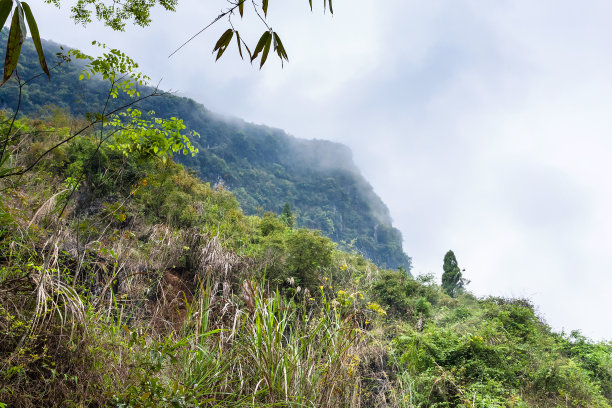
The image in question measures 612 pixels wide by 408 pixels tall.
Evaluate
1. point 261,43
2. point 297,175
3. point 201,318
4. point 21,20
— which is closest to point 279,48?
point 261,43

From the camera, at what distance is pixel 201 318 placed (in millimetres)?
2217

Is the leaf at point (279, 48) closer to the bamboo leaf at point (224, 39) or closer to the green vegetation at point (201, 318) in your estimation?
the bamboo leaf at point (224, 39)

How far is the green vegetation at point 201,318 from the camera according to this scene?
6.10ft

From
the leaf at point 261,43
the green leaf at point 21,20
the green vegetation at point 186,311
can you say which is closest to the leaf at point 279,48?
the leaf at point 261,43

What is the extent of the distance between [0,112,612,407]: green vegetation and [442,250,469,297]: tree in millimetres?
10570

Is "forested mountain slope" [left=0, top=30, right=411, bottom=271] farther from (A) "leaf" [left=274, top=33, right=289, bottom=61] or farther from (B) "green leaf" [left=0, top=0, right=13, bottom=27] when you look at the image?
(B) "green leaf" [left=0, top=0, right=13, bottom=27]

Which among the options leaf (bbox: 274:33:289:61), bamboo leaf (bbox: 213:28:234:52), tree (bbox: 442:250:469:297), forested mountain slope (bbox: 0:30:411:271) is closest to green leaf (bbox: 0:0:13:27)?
bamboo leaf (bbox: 213:28:234:52)

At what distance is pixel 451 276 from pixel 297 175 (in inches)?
3301

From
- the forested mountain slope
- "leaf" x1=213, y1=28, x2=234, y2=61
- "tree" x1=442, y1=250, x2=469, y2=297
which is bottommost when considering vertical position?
"leaf" x1=213, y1=28, x2=234, y2=61

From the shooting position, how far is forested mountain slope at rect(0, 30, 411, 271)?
235 feet

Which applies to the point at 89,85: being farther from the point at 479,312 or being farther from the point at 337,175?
the point at 337,175

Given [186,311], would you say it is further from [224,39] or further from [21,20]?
[21,20]

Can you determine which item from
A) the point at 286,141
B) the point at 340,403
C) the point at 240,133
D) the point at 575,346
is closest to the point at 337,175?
the point at 286,141

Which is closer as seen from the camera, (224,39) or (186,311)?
(224,39)
